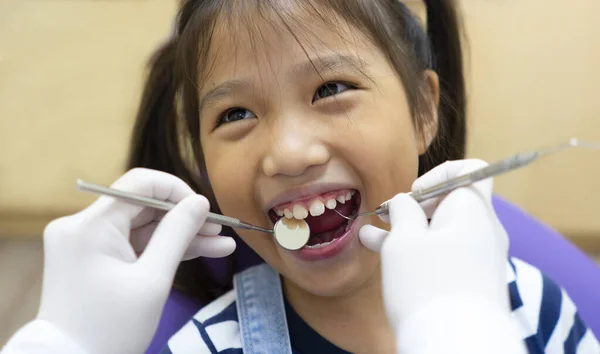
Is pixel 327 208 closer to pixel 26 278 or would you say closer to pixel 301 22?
pixel 301 22

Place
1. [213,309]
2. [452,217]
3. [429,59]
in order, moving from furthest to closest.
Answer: [429,59] → [213,309] → [452,217]

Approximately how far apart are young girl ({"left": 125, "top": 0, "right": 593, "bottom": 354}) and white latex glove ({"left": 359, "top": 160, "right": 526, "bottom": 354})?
0.44ft

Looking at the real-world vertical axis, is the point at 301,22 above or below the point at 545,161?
above

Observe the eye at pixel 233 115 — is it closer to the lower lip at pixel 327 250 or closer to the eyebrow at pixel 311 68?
the eyebrow at pixel 311 68

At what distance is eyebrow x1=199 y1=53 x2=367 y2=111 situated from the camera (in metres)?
0.68

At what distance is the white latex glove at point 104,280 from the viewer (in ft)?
1.90

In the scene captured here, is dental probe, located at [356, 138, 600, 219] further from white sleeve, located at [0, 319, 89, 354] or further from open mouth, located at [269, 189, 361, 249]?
white sleeve, located at [0, 319, 89, 354]

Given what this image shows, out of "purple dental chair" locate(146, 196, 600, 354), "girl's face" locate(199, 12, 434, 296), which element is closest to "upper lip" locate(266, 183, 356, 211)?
"girl's face" locate(199, 12, 434, 296)

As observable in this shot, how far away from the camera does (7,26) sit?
1.51m

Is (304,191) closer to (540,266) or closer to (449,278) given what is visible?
(449,278)

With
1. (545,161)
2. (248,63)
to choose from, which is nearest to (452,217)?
(248,63)

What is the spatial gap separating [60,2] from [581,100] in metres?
1.37

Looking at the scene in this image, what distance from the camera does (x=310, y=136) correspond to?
0.68m

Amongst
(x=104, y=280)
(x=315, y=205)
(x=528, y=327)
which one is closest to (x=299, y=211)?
(x=315, y=205)
